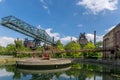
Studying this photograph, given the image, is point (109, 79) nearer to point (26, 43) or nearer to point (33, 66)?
point (33, 66)

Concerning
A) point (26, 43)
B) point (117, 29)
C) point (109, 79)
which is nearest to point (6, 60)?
point (117, 29)

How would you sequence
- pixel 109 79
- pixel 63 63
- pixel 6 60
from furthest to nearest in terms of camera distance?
1. pixel 6 60
2. pixel 63 63
3. pixel 109 79

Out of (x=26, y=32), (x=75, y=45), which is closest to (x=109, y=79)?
(x=26, y=32)

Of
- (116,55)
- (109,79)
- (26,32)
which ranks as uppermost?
(26,32)

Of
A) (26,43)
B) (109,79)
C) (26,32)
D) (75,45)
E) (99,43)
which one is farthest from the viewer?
(99,43)

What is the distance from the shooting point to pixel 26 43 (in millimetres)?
125500

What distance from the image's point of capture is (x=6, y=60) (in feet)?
230

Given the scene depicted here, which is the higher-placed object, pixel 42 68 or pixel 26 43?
pixel 26 43

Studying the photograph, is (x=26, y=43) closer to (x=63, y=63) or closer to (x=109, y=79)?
(x=63, y=63)

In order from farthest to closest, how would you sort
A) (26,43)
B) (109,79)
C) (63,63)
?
1. (26,43)
2. (63,63)
3. (109,79)

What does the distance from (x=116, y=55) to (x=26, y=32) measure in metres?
29.9

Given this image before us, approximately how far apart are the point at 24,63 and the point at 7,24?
37.1 feet

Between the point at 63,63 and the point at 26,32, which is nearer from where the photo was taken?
the point at 63,63

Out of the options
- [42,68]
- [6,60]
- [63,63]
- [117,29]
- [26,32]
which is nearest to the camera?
[42,68]
